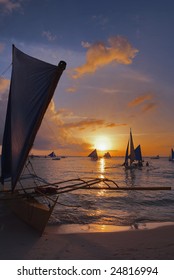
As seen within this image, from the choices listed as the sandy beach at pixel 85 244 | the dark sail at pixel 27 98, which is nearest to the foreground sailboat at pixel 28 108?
the dark sail at pixel 27 98

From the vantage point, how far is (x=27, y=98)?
1149cm

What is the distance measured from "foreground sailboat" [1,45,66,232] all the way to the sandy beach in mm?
867

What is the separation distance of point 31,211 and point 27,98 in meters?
6.00

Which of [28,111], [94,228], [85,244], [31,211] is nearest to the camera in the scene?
[85,244]

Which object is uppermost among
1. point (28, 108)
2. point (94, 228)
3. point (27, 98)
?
point (27, 98)

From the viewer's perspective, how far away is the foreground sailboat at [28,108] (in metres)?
10.5

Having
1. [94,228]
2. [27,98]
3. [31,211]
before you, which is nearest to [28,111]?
[27,98]

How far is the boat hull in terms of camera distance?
11.1m

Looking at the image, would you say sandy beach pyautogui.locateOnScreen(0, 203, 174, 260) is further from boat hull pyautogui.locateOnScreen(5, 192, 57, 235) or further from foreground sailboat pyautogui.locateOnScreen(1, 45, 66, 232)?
foreground sailboat pyautogui.locateOnScreen(1, 45, 66, 232)

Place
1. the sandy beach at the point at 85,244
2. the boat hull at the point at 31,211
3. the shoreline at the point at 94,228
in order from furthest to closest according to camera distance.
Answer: the shoreline at the point at 94,228 < the boat hull at the point at 31,211 < the sandy beach at the point at 85,244

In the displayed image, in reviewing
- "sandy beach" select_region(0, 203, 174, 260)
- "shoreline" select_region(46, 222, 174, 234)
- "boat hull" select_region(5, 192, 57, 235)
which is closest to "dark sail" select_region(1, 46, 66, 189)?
"boat hull" select_region(5, 192, 57, 235)

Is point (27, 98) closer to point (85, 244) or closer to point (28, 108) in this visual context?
point (28, 108)

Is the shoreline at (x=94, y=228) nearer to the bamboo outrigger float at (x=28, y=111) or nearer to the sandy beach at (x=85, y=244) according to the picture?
the sandy beach at (x=85, y=244)
